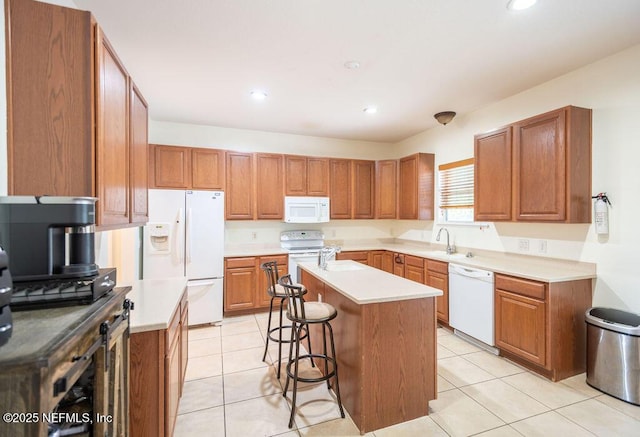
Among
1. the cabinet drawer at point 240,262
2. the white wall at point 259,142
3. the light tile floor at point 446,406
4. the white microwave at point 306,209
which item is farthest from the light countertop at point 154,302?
the white wall at point 259,142

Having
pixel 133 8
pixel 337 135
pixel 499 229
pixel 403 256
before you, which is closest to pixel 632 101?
pixel 499 229

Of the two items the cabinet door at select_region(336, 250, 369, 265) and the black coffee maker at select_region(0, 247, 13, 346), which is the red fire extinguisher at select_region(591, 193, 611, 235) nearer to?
the cabinet door at select_region(336, 250, 369, 265)

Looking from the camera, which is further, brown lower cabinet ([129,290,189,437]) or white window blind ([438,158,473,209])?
white window blind ([438,158,473,209])

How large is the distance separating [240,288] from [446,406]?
2.76m

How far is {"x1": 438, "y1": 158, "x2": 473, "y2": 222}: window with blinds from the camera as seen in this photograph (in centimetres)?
394

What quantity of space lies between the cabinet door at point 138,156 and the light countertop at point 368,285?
4.67ft

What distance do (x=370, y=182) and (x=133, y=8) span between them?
3836 millimetres

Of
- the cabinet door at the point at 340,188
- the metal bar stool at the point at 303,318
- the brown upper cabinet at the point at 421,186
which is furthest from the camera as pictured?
the cabinet door at the point at 340,188

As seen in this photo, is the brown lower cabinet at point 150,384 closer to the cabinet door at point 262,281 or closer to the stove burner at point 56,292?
the stove burner at point 56,292

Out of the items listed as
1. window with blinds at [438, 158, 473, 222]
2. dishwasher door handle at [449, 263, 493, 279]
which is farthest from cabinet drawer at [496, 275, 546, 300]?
window with blinds at [438, 158, 473, 222]

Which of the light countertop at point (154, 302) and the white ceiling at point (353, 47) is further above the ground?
the white ceiling at point (353, 47)

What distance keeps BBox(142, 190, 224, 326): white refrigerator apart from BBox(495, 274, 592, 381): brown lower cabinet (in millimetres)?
3275

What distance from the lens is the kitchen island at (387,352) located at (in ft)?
6.13

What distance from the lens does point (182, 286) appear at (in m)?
2.28
